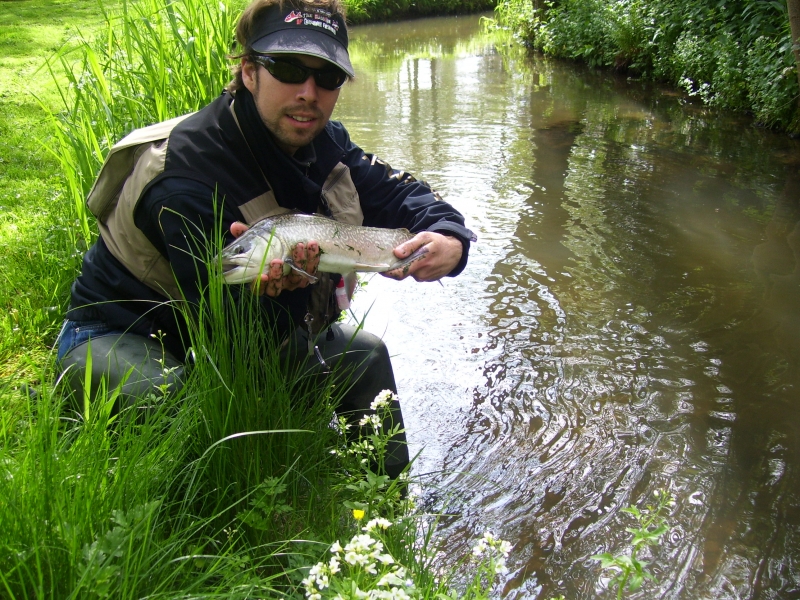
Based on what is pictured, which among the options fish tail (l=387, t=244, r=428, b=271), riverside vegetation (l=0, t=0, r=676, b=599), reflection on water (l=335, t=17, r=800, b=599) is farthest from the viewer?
reflection on water (l=335, t=17, r=800, b=599)

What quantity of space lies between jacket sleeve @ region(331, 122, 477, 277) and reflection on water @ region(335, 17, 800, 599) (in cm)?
119

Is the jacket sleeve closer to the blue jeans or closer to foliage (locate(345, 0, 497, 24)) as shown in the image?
the blue jeans

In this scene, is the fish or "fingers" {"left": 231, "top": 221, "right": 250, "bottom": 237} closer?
the fish

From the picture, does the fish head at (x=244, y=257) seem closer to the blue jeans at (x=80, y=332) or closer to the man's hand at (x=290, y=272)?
the man's hand at (x=290, y=272)

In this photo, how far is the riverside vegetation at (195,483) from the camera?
5.48 feet

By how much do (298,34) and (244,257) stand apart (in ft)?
3.19

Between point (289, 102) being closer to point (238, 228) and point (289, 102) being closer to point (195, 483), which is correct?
point (238, 228)

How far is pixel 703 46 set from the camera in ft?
39.0

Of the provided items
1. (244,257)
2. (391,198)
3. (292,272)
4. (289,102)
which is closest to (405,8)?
(391,198)

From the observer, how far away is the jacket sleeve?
3338 mm

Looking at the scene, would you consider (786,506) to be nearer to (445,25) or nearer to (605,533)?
(605,533)

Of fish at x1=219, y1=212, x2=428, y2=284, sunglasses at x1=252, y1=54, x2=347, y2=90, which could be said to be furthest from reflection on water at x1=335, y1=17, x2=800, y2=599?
sunglasses at x1=252, y1=54, x2=347, y2=90

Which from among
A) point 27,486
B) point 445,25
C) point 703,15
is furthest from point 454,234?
point 445,25

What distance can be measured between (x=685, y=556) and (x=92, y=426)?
2462 mm
